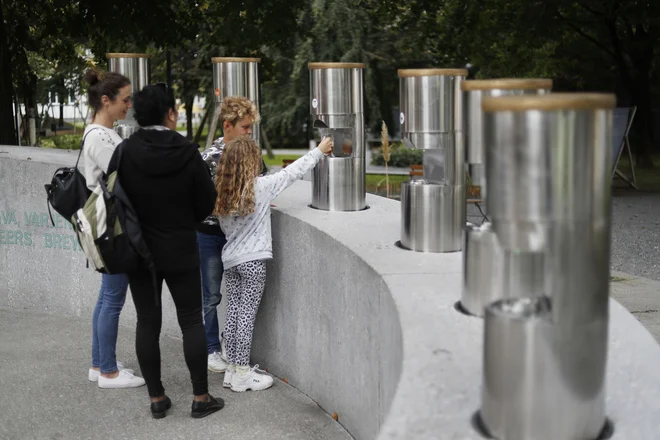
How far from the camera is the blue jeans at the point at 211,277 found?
5.89 m

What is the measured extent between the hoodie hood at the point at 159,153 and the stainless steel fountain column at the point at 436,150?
118cm

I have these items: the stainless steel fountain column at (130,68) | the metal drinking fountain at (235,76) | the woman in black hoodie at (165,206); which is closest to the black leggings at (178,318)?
the woman in black hoodie at (165,206)

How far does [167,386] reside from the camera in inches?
233

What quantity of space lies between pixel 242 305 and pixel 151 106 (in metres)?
1.38

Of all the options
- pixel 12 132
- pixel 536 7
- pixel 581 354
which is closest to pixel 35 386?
pixel 581 354

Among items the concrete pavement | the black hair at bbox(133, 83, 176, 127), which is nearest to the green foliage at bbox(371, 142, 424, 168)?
the concrete pavement

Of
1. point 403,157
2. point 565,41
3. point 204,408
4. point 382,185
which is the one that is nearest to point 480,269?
point 204,408

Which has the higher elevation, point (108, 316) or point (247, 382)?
point (108, 316)

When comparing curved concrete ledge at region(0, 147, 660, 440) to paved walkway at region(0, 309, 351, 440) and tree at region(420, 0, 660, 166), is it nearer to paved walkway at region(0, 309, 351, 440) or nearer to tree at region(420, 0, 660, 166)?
paved walkway at region(0, 309, 351, 440)

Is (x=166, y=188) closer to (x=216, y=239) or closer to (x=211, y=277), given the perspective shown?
(x=216, y=239)

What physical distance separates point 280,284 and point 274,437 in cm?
114

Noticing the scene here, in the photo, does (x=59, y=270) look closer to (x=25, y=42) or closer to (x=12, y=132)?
(x=12, y=132)

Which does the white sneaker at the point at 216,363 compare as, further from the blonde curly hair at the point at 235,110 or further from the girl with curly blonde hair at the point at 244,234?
the blonde curly hair at the point at 235,110

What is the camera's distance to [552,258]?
246 cm
